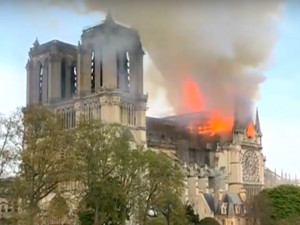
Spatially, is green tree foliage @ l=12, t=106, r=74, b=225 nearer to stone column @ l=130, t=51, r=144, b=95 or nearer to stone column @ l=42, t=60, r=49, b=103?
stone column @ l=130, t=51, r=144, b=95

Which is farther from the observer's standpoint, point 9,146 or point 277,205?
point 277,205

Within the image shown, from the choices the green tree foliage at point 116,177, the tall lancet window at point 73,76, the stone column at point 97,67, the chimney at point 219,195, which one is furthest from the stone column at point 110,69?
the green tree foliage at point 116,177

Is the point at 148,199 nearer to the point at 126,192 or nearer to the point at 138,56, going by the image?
the point at 126,192

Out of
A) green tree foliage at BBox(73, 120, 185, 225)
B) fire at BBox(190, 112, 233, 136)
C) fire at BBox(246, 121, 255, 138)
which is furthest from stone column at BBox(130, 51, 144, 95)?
green tree foliage at BBox(73, 120, 185, 225)

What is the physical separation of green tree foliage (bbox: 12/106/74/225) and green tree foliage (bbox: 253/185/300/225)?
41355 millimetres

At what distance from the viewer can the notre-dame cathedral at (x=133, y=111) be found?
80.5 metres

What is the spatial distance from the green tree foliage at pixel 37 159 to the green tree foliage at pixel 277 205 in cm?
4135

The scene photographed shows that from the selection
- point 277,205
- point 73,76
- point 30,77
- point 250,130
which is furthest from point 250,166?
point 30,77

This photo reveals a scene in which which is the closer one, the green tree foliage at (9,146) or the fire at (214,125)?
the green tree foliage at (9,146)

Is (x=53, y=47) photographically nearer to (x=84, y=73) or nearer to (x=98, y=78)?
(x=84, y=73)

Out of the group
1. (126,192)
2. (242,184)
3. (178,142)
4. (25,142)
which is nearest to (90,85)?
(178,142)

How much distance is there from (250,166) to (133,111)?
1137 inches

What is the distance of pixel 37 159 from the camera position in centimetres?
3556

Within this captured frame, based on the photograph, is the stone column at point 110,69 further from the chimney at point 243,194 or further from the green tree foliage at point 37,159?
the green tree foliage at point 37,159
